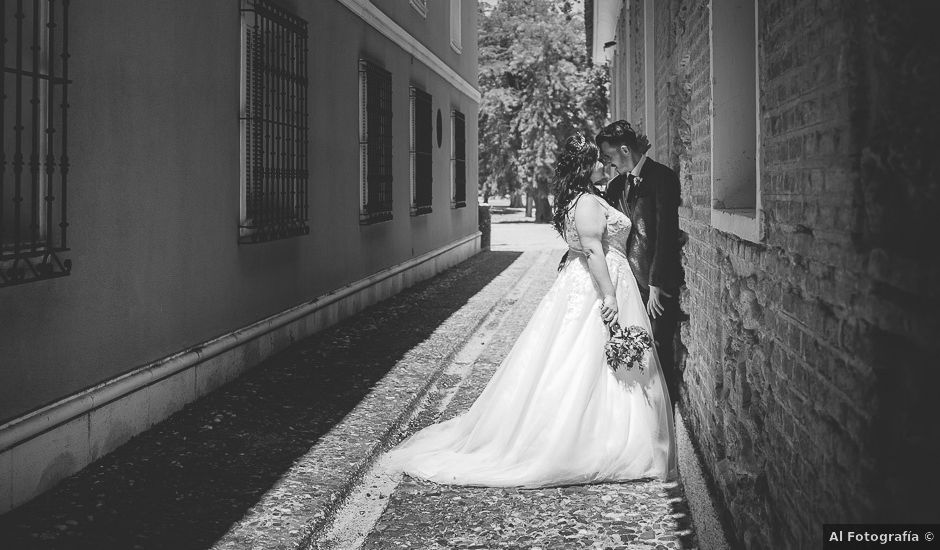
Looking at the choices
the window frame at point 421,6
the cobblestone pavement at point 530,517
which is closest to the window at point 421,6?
the window frame at point 421,6

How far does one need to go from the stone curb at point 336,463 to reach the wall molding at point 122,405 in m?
1.06

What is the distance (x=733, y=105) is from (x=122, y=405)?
3.69 m

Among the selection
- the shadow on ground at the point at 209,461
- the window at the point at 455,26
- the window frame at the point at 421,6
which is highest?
the window at the point at 455,26

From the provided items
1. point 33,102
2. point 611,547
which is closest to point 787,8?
point 611,547

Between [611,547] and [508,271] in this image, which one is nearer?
[611,547]

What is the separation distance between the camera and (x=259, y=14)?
24.2ft

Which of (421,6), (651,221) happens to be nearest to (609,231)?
(651,221)

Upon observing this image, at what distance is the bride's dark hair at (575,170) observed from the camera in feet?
16.0

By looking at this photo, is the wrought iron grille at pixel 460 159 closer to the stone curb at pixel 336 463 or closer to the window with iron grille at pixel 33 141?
the stone curb at pixel 336 463

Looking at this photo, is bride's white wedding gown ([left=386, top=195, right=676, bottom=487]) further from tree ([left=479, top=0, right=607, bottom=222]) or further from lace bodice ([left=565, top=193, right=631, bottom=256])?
tree ([left=479, top=0, right=607, bottom=222])

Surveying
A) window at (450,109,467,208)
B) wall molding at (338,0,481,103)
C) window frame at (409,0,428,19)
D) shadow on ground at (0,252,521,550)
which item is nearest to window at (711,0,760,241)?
shadow on ground at (0,252,521,550)

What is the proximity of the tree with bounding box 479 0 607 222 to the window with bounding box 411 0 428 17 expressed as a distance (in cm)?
1895

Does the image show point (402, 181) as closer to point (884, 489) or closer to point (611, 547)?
point (611, 547)

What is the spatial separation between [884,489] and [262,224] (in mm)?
6332
